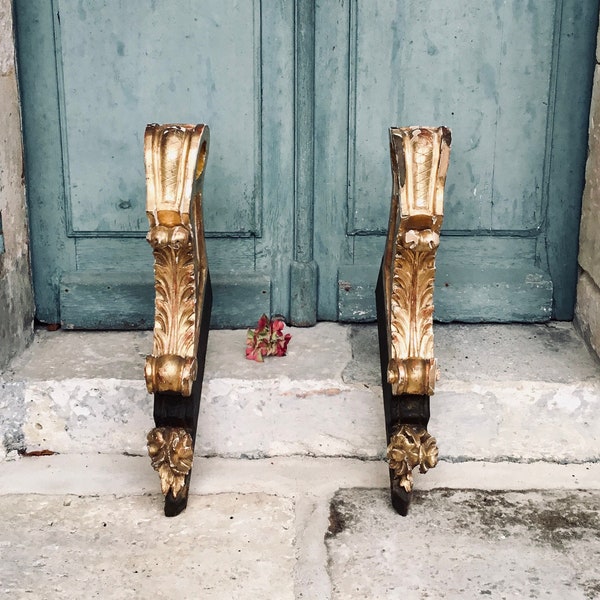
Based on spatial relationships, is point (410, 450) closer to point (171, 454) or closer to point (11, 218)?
point (171, 454)

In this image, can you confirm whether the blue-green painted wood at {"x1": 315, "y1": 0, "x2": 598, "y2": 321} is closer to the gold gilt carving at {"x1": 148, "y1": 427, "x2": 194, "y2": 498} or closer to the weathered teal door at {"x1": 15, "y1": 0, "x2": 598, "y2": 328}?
the weathered teal door at {"x1": 15, "y1": 0, "x2": 598, "y2": 328}

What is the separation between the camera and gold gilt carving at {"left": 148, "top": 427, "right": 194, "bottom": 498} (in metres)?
2.06

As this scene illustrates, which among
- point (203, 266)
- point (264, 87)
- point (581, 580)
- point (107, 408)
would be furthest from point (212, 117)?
point (581, 580)

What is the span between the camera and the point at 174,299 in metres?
2.08

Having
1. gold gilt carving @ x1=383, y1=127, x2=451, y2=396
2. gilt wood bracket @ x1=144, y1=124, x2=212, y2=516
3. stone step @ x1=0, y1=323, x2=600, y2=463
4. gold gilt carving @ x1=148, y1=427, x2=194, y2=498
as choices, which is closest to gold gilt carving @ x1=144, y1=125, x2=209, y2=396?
gilt wood bracket @ x1=144, y1=124, x2=212, y2=516

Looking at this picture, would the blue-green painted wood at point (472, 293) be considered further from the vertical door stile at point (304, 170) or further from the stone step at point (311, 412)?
the stone step at point (311, 412)

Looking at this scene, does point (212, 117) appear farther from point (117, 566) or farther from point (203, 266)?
point (117, 566)

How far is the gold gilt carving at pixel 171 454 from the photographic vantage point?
206 centimetres

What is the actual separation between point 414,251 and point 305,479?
618 mm

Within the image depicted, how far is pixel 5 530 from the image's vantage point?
6.81ft

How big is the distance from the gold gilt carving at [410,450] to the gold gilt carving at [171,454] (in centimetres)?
43

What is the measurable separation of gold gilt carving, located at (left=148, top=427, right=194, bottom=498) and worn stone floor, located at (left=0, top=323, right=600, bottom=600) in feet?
0.30

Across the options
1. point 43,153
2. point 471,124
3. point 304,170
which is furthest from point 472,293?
point 43,153

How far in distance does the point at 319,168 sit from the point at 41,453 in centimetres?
101
